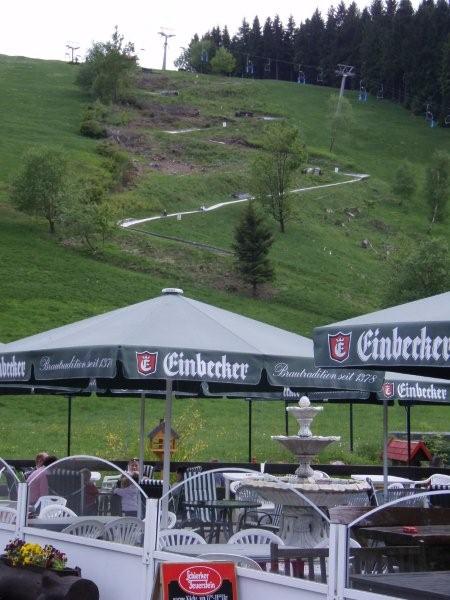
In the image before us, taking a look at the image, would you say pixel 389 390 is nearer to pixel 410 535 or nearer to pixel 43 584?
pixel 410 535

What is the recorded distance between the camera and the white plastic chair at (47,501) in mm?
11717

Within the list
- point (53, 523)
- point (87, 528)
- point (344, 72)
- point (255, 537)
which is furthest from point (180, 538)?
point (344, 72)

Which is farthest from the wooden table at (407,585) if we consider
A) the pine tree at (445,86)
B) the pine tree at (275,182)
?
the pine tree at (445,86)

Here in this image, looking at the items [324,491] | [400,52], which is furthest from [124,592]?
[400,52]

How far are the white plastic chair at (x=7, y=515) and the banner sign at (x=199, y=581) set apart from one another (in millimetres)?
2625

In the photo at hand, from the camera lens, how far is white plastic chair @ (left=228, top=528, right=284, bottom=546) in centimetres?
838

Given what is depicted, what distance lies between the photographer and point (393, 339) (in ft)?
24.1

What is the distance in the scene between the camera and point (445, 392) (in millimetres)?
14633

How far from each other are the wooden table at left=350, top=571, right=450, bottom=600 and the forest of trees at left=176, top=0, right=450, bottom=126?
148 meters

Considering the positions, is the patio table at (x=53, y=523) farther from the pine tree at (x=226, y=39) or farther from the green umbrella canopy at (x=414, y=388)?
the pine tree at (x=226, y=39)

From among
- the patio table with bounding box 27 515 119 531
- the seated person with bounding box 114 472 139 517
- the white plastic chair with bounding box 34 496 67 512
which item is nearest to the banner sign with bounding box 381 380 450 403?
the seated person with bounding box 114 472 139 517

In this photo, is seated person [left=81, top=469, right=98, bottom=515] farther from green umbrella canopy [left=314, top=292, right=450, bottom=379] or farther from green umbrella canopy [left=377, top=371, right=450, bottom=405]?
green umbrella canopy [left=314, top=292, right=450, bottom=379]

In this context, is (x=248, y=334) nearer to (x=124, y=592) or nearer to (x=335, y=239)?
(x=124, y=592)

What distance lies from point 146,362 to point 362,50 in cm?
16698
